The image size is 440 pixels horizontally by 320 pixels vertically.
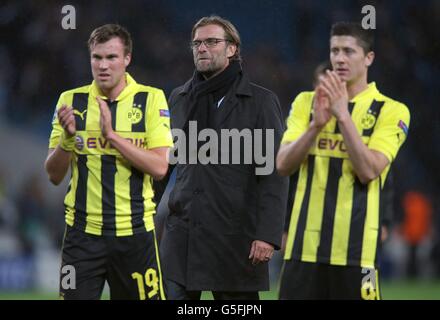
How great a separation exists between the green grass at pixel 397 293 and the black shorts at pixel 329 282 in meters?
3.88

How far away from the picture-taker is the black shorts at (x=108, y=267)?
430 centimetres

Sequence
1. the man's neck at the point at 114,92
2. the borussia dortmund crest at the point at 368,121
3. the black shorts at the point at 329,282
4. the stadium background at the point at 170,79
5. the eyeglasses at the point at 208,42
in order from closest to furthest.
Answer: the black shorts at the point at 329,282, the borussia dortmund crest at the point at 368,121, the man's neck at the point at 114,92, the eyeglasses at the point at 208,42, the stadium background at the point at 170,79

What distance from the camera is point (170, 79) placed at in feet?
24.7

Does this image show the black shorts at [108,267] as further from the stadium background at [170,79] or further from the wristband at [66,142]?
the stadium background at [170,79]

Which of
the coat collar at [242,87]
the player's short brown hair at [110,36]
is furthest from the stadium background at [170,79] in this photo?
the player's short brown hair at [110,36]

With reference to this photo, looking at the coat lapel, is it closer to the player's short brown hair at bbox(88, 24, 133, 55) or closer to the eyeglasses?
the eyeglasses

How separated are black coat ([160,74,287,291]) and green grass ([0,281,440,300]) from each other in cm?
345

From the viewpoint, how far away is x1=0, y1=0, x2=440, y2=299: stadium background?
7535mm

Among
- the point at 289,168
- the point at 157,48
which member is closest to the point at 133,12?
the point at 157,48

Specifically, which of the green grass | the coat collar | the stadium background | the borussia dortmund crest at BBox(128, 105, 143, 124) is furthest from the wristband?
the green grass

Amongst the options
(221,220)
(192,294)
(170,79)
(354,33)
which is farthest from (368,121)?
(170,79)

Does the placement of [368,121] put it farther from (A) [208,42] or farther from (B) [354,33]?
(A) [208,42]

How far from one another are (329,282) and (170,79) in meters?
3.62

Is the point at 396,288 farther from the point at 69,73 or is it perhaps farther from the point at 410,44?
the point at 69,73
